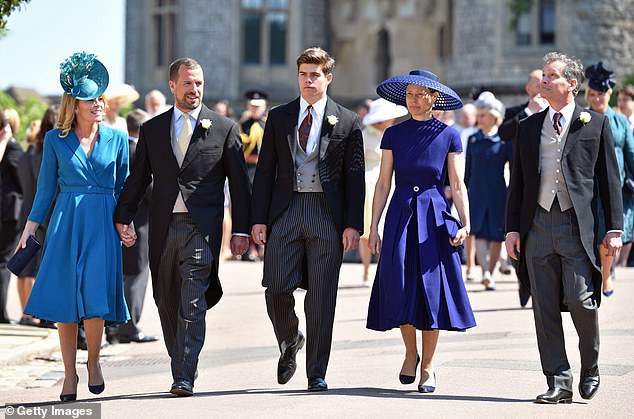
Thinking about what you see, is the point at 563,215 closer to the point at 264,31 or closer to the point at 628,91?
the point at 628,91

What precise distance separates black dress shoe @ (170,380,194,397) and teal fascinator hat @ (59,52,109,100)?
5.50ft

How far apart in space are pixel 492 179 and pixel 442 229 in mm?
6405

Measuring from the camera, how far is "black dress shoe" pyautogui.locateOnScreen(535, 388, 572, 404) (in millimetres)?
7941

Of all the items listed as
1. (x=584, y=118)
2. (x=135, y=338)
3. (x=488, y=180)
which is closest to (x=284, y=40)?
(x=488, y=180)

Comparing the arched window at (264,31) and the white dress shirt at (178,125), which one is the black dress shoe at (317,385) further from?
the arched window at (264,31)

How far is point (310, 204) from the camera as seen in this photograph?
8555 mm

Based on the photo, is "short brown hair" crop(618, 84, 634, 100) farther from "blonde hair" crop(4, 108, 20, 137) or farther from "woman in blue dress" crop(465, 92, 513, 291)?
"blonde hair" crop(4, 108, 20, 137)

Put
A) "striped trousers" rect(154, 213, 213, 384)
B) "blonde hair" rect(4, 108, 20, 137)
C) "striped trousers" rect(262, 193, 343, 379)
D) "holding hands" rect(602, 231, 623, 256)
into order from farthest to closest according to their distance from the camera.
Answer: "blonde hair" rect(4, 108, 20, 137)
"striped trousers" rect(262, 193, 343, 379)
"striped trousers" rect(154, 213, 213, 384)
"holding hands" rect(602, 231, 623, 256)

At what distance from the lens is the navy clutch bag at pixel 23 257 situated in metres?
8.38

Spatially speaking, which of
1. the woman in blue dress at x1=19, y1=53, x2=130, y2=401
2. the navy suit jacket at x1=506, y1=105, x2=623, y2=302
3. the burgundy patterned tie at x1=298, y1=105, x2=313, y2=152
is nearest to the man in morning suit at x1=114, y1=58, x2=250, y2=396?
the woman in blue dress at x1=19, y1=53, x2=130, y2=401

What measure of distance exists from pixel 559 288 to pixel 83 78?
2.90m

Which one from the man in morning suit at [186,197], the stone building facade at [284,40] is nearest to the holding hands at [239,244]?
the man in morning suit at [186,197]

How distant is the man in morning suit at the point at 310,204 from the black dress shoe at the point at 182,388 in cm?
67

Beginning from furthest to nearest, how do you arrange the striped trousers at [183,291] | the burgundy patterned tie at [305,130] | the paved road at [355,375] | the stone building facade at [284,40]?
the stone building facade at [284,40], the burgundy patterned tie at [305,130], the striped trousers at [183,291], the paved road at [355,375]
